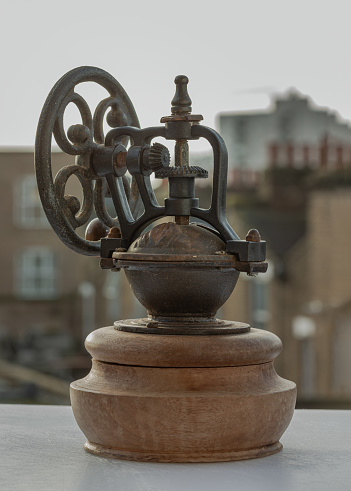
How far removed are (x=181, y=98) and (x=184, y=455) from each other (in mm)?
364

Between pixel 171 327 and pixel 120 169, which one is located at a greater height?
pixel 120 169

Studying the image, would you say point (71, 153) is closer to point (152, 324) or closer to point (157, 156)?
point (157, 156)

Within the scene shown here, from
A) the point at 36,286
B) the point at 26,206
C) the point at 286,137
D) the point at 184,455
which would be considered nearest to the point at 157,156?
the point at 184,455

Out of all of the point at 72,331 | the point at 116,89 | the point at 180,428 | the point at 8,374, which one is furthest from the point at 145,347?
the point at 72,331

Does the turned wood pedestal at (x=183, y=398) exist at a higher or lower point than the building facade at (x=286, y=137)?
lower

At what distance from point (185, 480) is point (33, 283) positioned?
14568mm

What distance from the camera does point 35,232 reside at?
49.1ft

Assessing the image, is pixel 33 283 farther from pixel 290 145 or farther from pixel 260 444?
pixel 260 444

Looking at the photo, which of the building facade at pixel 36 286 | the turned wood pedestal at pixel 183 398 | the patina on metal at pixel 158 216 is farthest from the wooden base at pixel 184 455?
the building facade at pixel 36 286

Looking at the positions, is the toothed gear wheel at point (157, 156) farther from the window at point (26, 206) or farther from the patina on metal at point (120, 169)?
the window at point (26, 206)

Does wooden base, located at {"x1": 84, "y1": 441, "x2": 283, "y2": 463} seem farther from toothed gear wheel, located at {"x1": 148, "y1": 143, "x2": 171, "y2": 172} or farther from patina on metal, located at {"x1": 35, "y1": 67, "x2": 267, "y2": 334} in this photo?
toothed gear wheel, located at {"x1": 148, "y1": 143, "x2": 171, "y2": 172}

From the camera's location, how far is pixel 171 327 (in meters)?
1.00

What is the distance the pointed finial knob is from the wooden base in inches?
13.8

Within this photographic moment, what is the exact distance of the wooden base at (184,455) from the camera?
37.9 inches
